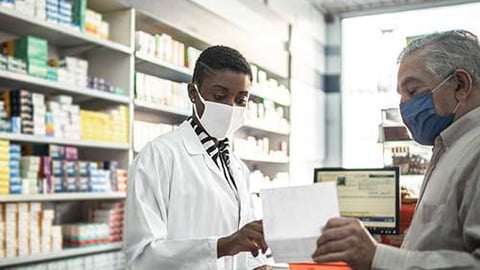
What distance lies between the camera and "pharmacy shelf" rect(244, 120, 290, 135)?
213 inches

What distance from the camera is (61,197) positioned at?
339 cm

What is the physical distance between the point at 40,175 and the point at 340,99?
4785 millimetres

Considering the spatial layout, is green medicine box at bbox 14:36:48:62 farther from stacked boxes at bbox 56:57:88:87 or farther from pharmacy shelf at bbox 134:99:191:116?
pharmacy shelf at bbox 134:99:191:116

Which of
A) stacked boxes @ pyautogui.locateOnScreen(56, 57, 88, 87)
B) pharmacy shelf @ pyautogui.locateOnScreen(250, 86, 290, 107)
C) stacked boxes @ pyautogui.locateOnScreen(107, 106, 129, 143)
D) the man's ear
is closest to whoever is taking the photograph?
the man's ear

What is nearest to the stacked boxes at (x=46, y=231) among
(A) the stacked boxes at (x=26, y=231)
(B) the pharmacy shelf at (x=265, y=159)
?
(A) the stacked boxes at (x=26, y=231)

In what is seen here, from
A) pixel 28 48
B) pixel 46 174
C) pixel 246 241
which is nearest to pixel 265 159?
pixel 46 174

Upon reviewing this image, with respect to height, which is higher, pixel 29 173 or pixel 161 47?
pixel 161 47

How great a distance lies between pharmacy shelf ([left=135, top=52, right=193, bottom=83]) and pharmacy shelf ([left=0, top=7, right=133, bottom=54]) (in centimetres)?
19

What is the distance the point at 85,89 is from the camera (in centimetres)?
359

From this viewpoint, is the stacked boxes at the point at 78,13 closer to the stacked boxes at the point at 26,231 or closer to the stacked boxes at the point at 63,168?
the stacked boxes at the point at 63,168

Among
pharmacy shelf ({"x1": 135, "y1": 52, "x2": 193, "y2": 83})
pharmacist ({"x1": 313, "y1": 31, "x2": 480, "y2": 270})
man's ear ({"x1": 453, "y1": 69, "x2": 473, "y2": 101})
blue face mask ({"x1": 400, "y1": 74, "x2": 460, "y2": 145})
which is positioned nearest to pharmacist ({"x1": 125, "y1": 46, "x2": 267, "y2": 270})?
pharmacist ({"x1": 313, "y1": 31, "x2": 480, "y2": 270})

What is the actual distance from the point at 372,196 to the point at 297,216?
1433mm

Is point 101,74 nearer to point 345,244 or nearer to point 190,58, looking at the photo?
point 190,58

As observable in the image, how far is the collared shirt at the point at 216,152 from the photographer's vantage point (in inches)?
74.0
